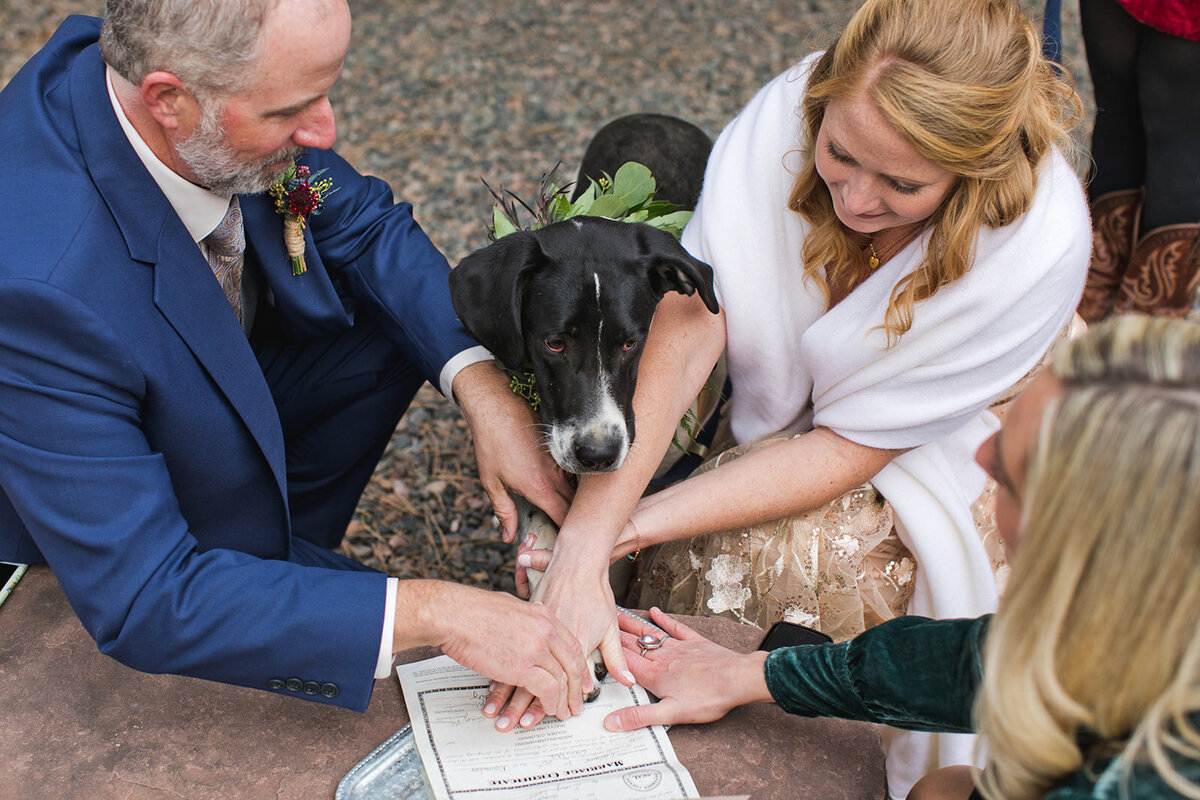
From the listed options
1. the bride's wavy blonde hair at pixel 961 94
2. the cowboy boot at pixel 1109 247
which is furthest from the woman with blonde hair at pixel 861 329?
the cowboy boot at pixel 1109 247

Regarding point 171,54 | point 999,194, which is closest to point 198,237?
point 171,54

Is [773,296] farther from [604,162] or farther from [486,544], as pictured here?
[486,544]

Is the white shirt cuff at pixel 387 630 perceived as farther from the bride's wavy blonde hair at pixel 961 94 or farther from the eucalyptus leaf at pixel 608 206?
the bride's wavy blonde hair at pixel 961 94

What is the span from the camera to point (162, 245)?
2119 millimetres

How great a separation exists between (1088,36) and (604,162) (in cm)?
209

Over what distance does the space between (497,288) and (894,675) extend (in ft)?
4.05

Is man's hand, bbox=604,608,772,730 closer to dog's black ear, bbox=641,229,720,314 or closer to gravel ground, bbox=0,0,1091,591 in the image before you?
dog's black ear, bbox=641,229,720,314

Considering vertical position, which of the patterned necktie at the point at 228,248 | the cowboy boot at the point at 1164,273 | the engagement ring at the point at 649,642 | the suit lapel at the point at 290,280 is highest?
the patterned necktie at the point at 228,248

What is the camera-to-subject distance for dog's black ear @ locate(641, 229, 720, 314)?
2.46 meters

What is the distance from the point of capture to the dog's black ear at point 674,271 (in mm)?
2461

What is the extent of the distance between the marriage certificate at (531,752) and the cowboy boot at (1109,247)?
3014 millimetres

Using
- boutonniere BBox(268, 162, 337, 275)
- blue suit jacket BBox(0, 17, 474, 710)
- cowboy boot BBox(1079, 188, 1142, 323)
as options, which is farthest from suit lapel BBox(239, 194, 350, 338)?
cowboy boot BBox(1079, 188, 1142, 323)

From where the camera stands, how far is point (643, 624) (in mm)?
2432

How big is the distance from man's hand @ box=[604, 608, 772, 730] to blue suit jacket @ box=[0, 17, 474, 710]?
593 mm
